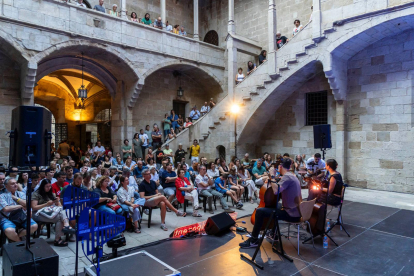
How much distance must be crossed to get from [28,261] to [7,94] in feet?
32.2

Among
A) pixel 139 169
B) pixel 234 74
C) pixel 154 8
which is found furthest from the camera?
pixel 154 8

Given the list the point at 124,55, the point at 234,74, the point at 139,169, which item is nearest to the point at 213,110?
the point at 234,74

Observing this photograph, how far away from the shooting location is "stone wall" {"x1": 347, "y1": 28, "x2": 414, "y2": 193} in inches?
386

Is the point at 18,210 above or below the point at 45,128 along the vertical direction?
below

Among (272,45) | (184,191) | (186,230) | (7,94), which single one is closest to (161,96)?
(272,45)

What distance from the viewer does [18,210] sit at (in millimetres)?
4691

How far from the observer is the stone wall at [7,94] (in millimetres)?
10391

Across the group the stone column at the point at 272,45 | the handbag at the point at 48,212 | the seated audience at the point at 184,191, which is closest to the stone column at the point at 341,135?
the stone column at the point at 272,45

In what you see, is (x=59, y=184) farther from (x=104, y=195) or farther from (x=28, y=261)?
(x=28, y=261)

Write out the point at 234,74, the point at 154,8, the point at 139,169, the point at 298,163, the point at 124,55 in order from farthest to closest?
the point at 154,8
the point at 234,74
the point at 124,55
the point at 298,163
the point at 139,169

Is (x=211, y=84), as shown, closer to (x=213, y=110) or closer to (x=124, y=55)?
(x=213, y=110)

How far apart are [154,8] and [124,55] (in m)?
5.22

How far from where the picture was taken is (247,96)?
1248 cm

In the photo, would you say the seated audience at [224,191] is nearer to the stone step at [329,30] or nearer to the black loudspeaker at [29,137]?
the black loudspeaker at [29,137]
